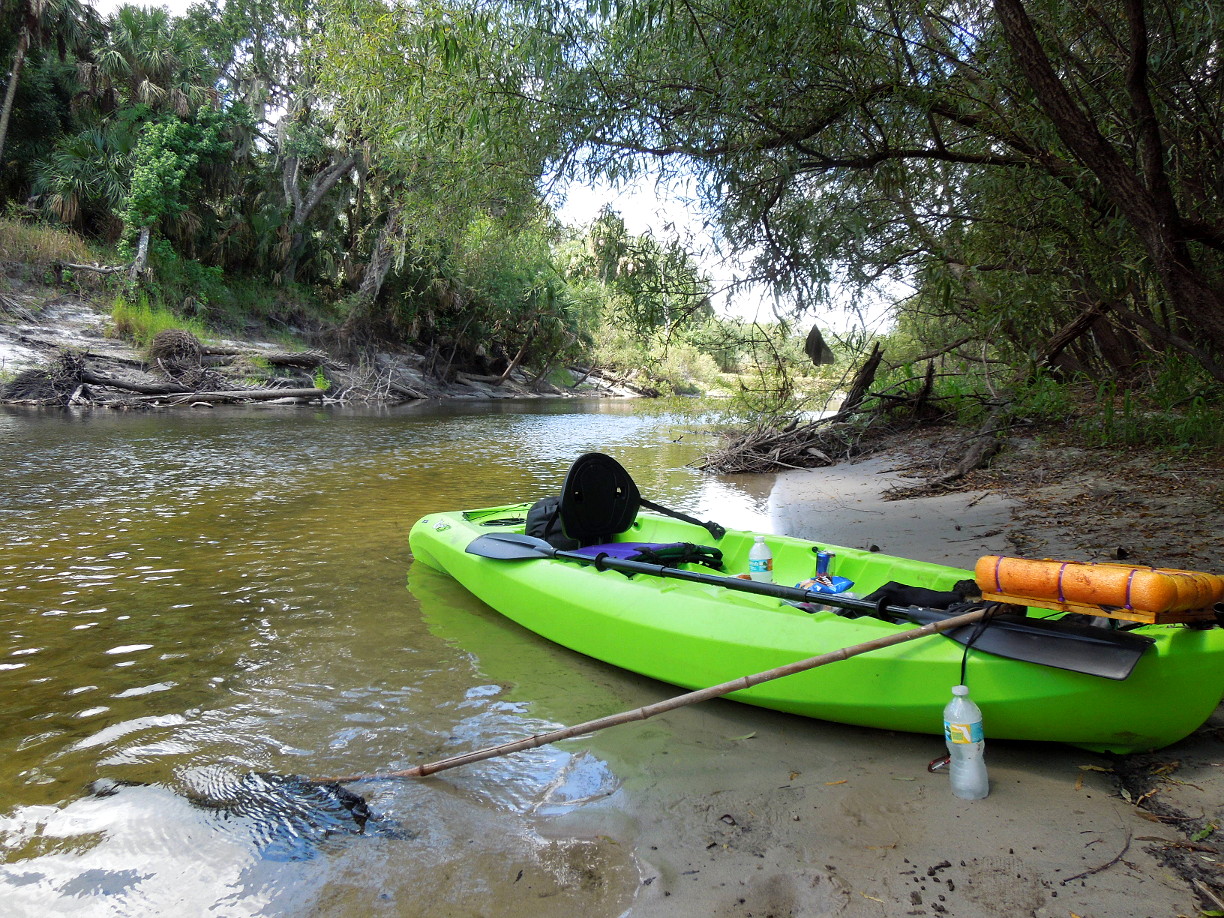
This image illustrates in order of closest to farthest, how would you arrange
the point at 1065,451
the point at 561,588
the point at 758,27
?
the point at 561,588
the point at 758,27
the point at 1065,451

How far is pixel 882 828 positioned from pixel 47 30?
81.9 ft

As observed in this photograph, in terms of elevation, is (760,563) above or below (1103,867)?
above

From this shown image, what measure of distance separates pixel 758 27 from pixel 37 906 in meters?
4.67

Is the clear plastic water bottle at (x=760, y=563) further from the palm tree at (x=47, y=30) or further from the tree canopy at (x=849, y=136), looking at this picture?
the palm tree at (x=47, y=30)

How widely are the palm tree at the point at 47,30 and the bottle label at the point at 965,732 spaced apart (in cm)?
2359

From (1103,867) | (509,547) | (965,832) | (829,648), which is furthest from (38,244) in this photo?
(1103,867)

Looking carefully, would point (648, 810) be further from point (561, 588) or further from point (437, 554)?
point (437, 554)

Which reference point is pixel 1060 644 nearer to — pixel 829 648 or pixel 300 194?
pixel 829 648

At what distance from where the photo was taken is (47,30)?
Answer: 1833 cm

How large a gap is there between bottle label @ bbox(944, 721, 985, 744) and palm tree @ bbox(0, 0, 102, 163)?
Result: 2359cm

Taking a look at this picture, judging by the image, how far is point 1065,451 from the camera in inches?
276

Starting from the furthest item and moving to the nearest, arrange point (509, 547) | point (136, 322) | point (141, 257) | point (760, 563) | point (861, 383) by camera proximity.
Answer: point (141, 257)
point (136, 322)
point (861, 383)
point (509, 547)
point (760, 563)

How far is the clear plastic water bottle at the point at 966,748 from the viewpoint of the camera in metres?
2.23

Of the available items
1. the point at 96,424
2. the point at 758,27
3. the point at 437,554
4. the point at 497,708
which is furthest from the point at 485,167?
the point at 96,424
